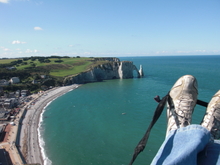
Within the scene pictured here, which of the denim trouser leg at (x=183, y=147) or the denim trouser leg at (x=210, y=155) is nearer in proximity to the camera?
the denim trouser leg at (x=183, y=147)

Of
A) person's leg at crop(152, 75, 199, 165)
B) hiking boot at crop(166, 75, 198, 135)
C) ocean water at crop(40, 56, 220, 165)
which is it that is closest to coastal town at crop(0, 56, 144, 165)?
ocean water at crop(40, 56, 220, 165)

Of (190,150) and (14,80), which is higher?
(190,150)

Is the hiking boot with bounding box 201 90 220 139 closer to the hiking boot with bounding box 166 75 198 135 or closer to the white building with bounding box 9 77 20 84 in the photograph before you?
the hiking boot with bounding box 166 75 198 135

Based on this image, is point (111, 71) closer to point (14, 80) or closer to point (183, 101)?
point (14, 80)

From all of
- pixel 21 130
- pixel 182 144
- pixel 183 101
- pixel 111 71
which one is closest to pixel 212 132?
pixel 183 101

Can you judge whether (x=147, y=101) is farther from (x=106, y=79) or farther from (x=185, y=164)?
(x=106, y=79)

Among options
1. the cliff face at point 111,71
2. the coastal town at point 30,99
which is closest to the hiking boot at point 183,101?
the coastal town at point 30,99

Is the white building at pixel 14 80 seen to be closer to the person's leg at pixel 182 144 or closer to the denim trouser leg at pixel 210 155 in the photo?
the person's leg at pixel 182 144
